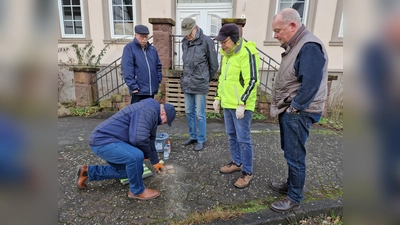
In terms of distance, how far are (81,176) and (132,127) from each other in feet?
3.07

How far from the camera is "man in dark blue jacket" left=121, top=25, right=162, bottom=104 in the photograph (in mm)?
3770

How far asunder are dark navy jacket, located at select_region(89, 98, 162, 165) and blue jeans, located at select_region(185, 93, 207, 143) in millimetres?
1303

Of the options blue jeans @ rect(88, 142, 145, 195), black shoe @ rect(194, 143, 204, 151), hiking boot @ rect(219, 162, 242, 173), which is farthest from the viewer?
black shoe @ rect(194, 143, 204, 151)

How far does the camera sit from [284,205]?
2.44 m

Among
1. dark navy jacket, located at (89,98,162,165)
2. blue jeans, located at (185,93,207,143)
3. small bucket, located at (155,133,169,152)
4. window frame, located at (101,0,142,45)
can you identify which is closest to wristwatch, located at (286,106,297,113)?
dark navy jacket, located at (89,98,162,165)

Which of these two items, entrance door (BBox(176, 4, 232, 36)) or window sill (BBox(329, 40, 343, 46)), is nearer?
window sill (BBox(329, 40, 343, 46))

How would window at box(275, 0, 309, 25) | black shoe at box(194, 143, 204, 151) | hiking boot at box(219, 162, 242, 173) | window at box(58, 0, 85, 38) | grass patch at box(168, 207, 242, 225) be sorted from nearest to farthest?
grass patch at box(168, 207, 242, 225) → hiking boot at box(219, 162, 242, 173) → black shoe at box(194, 143, 204, 151) → window at box(275, 0, 309, 25) → window at box(58, 0, 85, 38)

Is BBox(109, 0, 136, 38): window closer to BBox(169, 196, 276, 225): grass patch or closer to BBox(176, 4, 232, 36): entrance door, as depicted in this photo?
BBox(176, 4, 232, 36): entrance door

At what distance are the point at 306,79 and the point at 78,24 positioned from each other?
8.52 m

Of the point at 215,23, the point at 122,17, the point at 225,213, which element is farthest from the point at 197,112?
the point at 122,17

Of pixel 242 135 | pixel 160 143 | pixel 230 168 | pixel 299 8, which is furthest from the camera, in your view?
pixel 299 8

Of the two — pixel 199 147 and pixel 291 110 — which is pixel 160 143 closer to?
pixel 199 147
